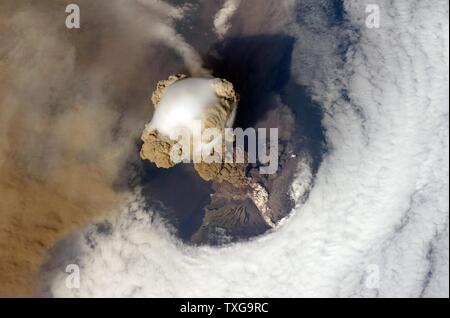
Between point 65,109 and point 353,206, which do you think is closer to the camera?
point 65,109

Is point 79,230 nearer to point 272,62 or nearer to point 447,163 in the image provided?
point 272,62

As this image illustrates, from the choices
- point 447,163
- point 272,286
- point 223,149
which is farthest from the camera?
point 447,163

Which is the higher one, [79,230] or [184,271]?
[79,230]

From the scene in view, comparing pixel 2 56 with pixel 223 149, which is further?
pixel 2 56

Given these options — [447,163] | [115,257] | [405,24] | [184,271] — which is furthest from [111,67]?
[447,163]

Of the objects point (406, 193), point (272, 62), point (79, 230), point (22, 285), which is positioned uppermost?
point (272, 62)

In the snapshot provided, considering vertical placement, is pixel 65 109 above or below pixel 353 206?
above

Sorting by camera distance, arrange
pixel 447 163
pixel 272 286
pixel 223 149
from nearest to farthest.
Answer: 1. pixel 223 149
2. pixel 272 286
3. pixel 447 163
